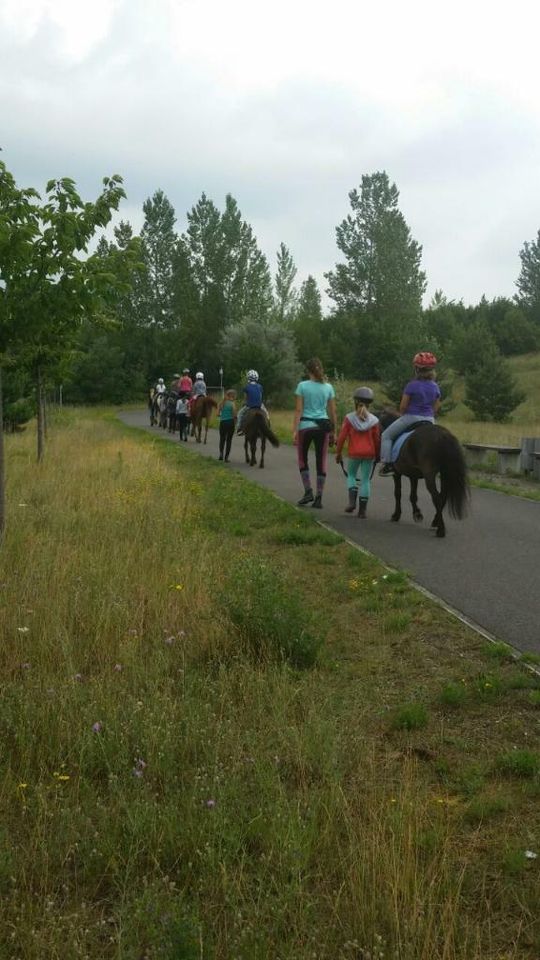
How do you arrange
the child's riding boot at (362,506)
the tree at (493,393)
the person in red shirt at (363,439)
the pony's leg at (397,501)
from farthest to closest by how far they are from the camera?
the tree at (493,393) < the child's riding boot at (362,506) < the person in red shirt at (363,439) < the pony's leg at (397,501)

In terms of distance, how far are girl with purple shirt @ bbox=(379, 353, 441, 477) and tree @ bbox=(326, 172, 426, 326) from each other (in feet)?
203

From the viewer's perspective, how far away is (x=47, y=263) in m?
8.70

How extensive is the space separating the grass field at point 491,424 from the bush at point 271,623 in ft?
70.3

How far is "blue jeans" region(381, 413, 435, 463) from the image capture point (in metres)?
10.9

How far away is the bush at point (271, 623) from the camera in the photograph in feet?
17.7

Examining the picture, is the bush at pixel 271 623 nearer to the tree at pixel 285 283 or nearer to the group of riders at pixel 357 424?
the group of riders at pixel 357 424

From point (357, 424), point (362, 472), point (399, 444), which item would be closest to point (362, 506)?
point (362, 472)

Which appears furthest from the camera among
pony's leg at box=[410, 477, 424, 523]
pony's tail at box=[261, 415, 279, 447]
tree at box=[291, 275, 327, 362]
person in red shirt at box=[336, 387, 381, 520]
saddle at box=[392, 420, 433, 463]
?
tree at box=[291, 275, 327, 362]

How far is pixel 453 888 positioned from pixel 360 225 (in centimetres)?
7595

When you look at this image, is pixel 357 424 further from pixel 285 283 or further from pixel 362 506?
pixel 285 283

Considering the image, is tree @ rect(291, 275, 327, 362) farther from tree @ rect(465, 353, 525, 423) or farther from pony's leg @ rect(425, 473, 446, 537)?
pony's leg @ rect(425, 473, 446, 537)

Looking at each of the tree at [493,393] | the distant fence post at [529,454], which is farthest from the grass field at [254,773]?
the tree at [493,393]

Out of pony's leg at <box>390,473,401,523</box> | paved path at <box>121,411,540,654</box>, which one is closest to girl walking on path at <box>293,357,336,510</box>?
paved path at <box>121,411,540,654</box>

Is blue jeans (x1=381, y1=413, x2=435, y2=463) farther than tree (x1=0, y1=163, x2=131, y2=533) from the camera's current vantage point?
Yes
